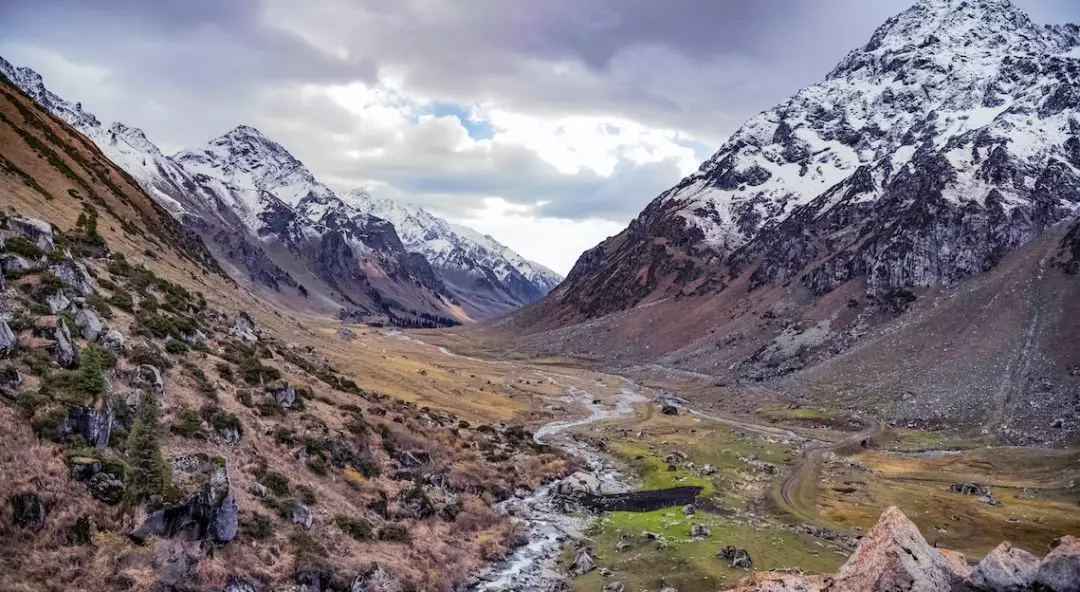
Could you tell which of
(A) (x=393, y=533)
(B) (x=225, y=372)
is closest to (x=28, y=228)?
(B) (x=225, y=372)

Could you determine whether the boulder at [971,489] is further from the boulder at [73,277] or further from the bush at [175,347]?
the boulder at [73,277]

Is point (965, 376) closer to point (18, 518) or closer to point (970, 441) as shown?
point (970, 441)

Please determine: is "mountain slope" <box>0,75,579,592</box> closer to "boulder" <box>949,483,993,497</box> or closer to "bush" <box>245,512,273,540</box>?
"bush" <box>245,512,273,540</box>

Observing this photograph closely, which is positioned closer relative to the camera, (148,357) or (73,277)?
(148,357)

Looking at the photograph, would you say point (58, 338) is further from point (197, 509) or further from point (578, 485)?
point (578, 485)

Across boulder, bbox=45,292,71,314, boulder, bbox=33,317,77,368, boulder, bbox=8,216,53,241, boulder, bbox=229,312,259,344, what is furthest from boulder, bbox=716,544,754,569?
boulder, bbox=8,216,53,241
